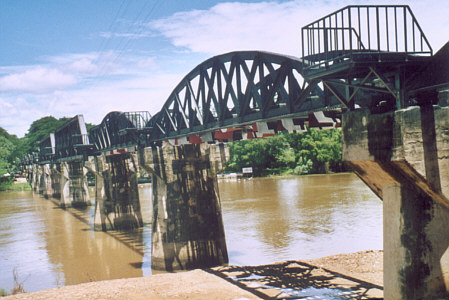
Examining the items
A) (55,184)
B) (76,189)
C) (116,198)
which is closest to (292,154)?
(55,184)

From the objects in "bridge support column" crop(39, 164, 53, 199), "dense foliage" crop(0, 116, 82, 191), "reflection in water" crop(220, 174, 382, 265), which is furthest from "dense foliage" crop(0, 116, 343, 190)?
"reflection in water" crop(220, 174, 382, 265)

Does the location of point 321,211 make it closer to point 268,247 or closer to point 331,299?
point 268,247

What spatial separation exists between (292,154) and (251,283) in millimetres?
70745

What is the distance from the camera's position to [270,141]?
89062 millimetres

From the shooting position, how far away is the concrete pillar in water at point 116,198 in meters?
33.1

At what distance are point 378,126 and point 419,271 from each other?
125 inches

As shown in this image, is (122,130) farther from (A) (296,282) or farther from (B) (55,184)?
(B) (55,184)

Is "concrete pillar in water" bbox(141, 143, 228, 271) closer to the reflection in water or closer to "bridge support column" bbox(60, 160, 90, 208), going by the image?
the reflection in water

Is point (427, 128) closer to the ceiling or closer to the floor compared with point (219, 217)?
closer to the ceiling

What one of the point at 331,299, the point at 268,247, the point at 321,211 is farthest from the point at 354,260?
the point at 321,211

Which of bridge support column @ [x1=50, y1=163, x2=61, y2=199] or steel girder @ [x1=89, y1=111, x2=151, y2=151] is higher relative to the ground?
steel girder @ [x1=89, y1=111, x2=151, y2=151]

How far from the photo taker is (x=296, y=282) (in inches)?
631

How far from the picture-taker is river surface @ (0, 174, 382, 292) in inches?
864

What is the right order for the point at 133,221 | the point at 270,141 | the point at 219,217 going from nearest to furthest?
1. the point at 219,217
2. the point at 133,221
3. the point at 270,141
